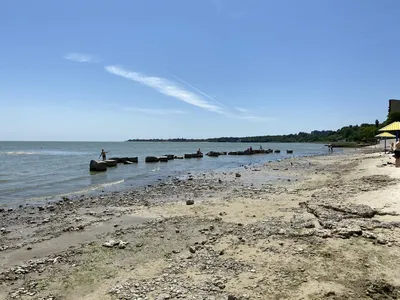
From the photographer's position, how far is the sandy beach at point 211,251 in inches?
231

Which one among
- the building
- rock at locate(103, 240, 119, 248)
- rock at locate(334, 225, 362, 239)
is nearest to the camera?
rock at locate(334, 225, 362, 239)

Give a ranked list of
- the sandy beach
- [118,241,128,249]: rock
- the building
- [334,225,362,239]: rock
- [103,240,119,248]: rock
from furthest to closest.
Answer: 1. the building
2. [103,240,119,248]: rock
3. [118,241,128,249]: rock
4. [334,225,362,239]: rock
5. the sandy beach

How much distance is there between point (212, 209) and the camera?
13.1 metres

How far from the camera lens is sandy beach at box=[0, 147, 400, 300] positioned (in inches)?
231

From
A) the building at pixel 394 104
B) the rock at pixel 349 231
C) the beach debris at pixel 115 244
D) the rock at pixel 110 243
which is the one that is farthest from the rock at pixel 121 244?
the building at pixel 394 104

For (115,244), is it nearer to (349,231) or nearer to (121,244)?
(121,244)

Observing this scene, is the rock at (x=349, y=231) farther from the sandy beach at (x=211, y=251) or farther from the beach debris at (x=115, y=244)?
the beach debris at (x=115, y=244)

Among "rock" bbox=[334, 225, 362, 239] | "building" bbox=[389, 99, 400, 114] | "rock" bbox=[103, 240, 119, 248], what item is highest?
"building" bbox=[389, 99, 400, 114]

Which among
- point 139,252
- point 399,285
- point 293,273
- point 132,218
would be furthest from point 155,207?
point 399,285

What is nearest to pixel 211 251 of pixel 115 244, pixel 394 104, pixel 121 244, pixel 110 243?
pixel 121 244

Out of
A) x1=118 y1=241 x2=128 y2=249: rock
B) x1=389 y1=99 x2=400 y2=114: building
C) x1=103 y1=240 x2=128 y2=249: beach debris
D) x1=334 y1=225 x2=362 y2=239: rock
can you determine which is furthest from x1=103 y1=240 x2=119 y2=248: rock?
x1=389 y1=99 x2=400 y2=114: building

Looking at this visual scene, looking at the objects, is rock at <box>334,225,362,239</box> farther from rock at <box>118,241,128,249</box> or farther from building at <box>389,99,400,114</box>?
building at <box>389,99,400,114</box>

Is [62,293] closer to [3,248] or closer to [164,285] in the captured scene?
[164,285]

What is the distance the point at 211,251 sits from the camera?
7.84 meters
